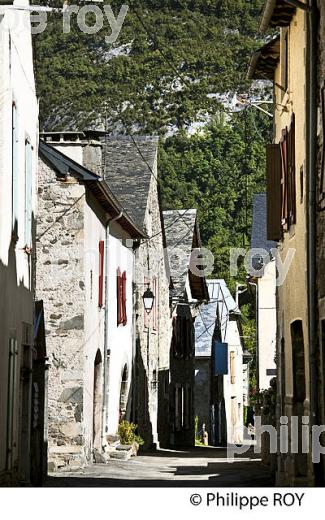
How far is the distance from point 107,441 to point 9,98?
11159 mm

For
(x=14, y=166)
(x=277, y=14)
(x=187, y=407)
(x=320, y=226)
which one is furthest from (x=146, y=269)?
(x=320, y=226)

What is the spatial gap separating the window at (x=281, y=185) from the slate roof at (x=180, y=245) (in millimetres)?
18166

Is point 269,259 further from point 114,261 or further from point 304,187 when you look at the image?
point 304,187

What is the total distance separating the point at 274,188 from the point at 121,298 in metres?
9.53

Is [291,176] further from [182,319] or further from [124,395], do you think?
[182,319]

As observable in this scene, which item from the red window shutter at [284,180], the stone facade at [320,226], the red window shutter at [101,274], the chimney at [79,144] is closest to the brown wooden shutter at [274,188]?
the red window shutter at [284,180]

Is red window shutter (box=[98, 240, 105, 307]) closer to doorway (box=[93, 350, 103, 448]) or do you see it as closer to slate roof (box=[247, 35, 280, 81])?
doorway (box=[93, 350, 103, 448])

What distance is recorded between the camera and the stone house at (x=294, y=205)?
11.2 m

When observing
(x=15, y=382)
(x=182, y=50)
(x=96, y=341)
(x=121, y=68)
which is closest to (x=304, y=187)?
(x=15, y=382)

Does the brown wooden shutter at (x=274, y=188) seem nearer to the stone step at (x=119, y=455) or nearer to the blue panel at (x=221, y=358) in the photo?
the stone step at (x=119, y=455)

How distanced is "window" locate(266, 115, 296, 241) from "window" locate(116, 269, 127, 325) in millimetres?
8674

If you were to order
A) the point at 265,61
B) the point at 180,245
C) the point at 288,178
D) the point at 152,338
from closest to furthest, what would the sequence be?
1. the point at 288,178
2. the point at 265,61
3. the point at 152,338
4. the point at 180,245

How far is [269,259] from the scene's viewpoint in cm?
3450

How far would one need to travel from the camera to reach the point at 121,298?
23.8 m
